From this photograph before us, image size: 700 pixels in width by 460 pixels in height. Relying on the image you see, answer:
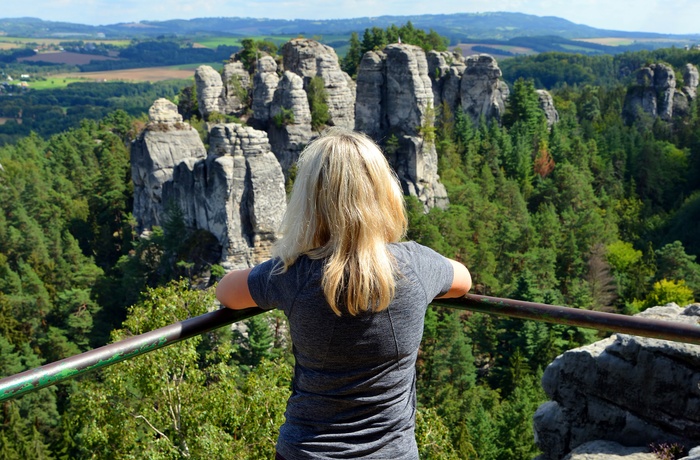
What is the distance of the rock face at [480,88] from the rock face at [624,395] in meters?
48.8

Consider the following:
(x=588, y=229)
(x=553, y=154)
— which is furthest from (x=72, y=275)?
(x=553, y=154)

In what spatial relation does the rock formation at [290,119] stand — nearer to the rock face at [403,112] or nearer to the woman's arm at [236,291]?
the rock face at [403,112]

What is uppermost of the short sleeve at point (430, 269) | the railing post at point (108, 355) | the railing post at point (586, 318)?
the short sleeve at point (430, 269)

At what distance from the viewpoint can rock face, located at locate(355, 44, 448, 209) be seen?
42812 millimetres

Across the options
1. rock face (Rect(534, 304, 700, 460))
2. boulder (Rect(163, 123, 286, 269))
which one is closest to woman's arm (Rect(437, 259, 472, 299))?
rock face (Rect(534, 304, 700, 460))

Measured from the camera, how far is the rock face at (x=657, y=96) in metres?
73.2

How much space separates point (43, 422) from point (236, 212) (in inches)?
505

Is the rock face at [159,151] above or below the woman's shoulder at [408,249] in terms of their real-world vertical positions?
below

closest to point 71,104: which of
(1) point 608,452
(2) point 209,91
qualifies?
(2) point 209,91

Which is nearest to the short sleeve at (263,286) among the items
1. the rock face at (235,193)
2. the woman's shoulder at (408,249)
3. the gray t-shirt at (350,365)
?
the gray t-shirt at (350,365)

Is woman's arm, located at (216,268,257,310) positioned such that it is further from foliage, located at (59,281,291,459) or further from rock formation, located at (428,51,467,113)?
rock formation, located at (428,51,467,113)

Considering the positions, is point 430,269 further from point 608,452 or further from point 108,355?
point 608,452

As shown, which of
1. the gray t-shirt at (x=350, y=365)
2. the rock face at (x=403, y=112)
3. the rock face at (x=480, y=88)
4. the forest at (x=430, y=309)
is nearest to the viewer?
the gray t-shirt at (x=350, y=365)

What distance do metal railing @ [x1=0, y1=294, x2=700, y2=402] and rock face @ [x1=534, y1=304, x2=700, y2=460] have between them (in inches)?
116
